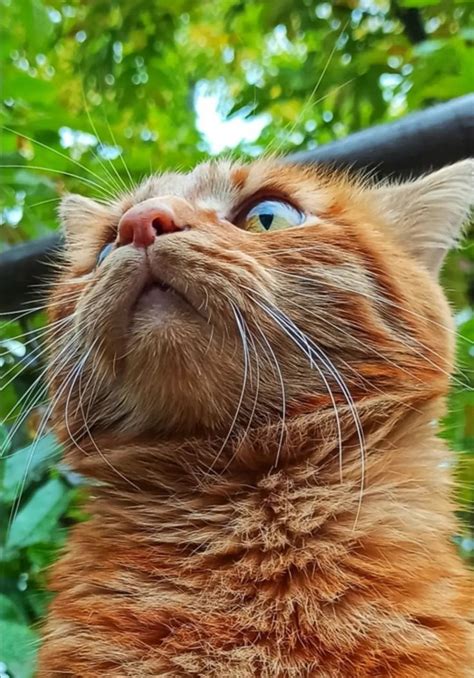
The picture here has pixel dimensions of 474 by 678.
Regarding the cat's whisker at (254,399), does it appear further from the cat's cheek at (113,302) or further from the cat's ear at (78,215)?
the cat's ear at (78,215)

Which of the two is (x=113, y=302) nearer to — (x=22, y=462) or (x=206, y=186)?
(x=206, y=186)

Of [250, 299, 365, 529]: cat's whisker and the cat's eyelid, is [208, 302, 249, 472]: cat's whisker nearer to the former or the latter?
[250, 299, 365, 529]: cat's whisker

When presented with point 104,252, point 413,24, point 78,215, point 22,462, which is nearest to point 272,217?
point 104,252

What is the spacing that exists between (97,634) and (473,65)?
952 mm

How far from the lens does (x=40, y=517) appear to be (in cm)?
108

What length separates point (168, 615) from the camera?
726mm

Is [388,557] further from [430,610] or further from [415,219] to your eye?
[415,219]

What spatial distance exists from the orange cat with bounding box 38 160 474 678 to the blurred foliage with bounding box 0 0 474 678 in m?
0.14

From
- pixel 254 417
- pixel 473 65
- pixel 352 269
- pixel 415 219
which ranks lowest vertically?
pixel 254 417

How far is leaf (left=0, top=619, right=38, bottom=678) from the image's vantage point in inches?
35.1

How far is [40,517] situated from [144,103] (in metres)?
1.07

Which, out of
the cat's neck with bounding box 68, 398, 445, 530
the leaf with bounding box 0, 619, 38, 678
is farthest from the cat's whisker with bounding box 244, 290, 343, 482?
A: the leaf with bounding box 0, 619, 38, 678

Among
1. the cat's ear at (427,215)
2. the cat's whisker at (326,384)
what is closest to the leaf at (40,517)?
the cat's whisker at (326,384)

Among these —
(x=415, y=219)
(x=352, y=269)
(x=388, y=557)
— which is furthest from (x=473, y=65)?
(x=388, y=557)
